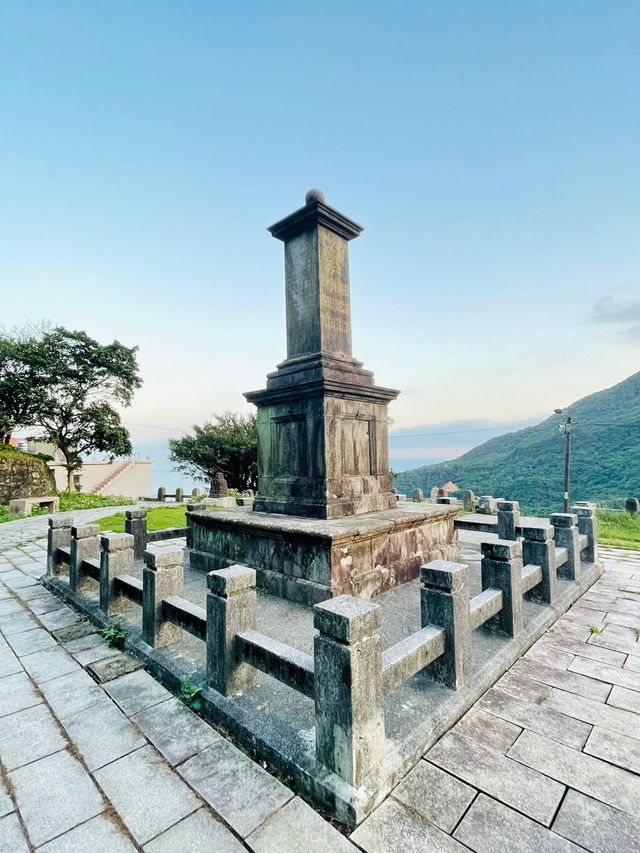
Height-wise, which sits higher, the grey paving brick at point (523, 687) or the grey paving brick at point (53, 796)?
the grey paving brick at point (53, 796)

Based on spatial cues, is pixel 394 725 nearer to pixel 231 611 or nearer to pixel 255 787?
pixel 255 787

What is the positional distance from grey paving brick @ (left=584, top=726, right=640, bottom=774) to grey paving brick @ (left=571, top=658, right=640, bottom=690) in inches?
30.3

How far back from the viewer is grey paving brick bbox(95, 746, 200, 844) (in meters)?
2.07

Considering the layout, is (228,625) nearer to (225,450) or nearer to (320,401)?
(320,401)

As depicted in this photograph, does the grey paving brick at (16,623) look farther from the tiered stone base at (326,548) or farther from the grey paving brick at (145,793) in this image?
the grey paving brick at (145,793)

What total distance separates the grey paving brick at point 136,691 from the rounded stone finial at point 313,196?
22.3ft

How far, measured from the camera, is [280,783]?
2312 millimetres

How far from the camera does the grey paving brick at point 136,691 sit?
10.2 feet

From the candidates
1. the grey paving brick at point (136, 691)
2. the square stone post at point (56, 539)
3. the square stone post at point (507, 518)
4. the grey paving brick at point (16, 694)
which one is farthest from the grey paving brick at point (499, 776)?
the square stone post at point (56, 539)

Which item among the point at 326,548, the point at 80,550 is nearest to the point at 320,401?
the point at 326,548

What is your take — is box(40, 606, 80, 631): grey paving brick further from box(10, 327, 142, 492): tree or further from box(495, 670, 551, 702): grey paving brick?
box(10, 327, 142, 492): tree

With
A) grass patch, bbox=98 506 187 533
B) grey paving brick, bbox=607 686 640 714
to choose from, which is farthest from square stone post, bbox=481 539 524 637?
grass patch, bbox=98 506 187 533

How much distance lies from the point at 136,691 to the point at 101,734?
1.71ft

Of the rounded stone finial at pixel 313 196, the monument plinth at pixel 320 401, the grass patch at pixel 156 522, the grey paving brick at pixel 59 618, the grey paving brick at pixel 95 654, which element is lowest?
the grey paving brick at pixel 95 654
